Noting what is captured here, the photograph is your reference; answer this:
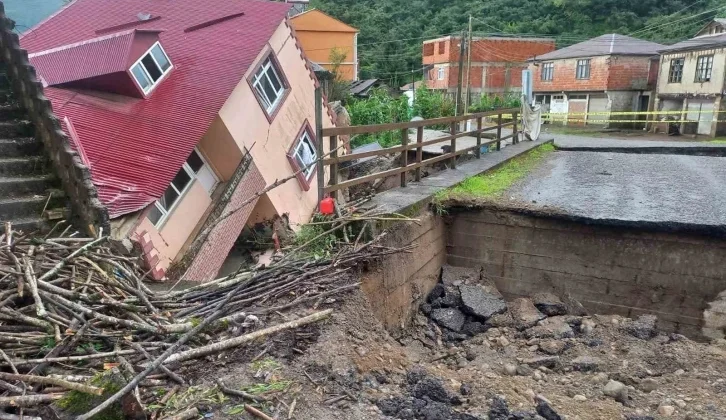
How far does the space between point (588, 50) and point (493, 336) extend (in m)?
33.9

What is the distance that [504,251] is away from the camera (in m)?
6.48

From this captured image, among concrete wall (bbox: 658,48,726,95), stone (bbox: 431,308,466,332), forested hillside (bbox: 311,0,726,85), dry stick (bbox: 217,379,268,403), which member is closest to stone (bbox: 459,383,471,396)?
dry stick (bbox: 217,379,268,403)

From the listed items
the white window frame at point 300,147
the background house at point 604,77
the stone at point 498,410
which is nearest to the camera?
the stone at point 498,410

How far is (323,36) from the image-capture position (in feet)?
123

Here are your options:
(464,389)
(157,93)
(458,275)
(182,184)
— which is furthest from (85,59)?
(464,389)

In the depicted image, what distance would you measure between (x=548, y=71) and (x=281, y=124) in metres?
29.3

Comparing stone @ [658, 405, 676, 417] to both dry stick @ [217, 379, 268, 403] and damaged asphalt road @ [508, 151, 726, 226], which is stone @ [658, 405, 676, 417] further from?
dry stick @ [217, 379, 268, 403]

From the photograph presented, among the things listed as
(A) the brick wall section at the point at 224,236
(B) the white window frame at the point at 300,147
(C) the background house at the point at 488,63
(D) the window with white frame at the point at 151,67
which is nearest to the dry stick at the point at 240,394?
(A) the brick wall section at the point at 224,236

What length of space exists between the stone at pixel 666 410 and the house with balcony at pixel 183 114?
23.7 ft

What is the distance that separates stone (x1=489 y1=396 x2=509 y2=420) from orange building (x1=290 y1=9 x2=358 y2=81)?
1392 inches

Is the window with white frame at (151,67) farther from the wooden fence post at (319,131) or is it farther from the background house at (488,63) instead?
the background house at (488,63)

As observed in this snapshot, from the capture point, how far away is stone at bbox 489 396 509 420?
329 centimetres

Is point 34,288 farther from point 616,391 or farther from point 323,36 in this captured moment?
point 323,36

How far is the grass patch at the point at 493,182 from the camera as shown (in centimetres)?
688
